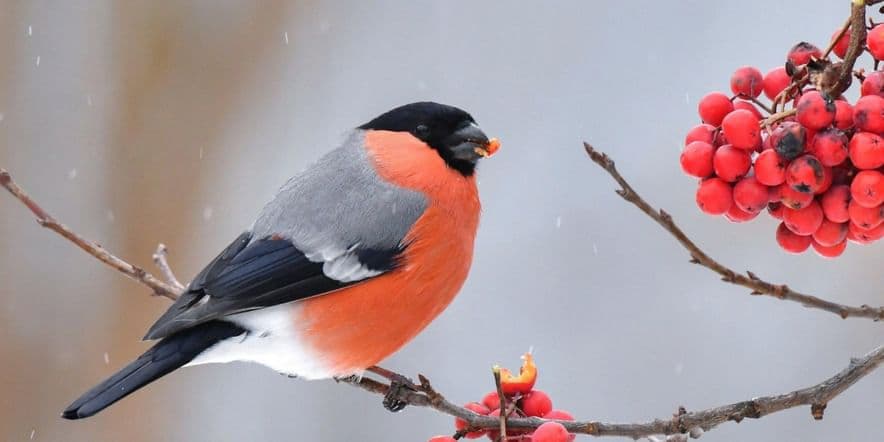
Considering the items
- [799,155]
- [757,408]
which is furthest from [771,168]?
[757,408]

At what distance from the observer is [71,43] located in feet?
15.4

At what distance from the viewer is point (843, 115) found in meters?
1.47

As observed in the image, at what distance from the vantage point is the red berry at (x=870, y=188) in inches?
57.4

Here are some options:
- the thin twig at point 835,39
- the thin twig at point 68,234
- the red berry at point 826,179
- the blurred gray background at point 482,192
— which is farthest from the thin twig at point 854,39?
the blurred gray background at point 482,192

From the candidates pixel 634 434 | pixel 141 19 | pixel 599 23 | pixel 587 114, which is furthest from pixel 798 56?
pixel 599 23

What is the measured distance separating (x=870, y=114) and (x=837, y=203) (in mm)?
153

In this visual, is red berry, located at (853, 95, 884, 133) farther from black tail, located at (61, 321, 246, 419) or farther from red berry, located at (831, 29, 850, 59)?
black tail, located at (61, 321, 246, 419)

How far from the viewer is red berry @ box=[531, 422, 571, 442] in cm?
166

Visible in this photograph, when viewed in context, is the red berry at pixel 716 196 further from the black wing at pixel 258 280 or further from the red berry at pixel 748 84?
the black wing at pixel 258 280

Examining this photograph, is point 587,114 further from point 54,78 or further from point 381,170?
point 381,170

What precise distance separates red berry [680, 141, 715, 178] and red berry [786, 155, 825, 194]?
0.14m

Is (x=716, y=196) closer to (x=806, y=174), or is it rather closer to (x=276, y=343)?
(x=806, y=174)

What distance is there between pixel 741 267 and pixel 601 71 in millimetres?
1488

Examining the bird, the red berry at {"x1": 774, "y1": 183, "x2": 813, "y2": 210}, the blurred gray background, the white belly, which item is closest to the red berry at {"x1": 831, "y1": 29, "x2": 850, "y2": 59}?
the red berry at {"x1": 774, "y1": 183, "x2": 813, "y2": 210}
